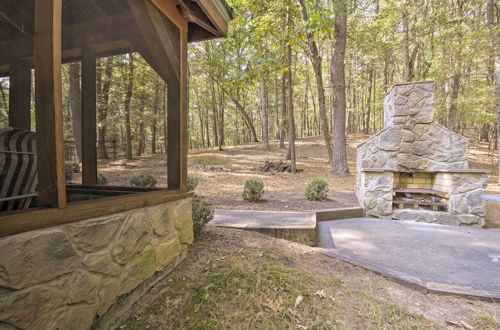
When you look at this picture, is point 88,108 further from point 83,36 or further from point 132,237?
point 132,237

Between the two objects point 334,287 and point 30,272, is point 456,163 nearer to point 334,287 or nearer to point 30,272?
point 334,287

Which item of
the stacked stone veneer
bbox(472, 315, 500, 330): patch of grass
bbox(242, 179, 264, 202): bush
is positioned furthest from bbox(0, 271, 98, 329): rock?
bbox(242, 179, 264, 202): bush

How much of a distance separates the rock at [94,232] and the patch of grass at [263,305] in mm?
615

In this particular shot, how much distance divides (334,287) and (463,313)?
1015mm

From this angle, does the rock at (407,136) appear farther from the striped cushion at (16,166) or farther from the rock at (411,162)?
the striped cushion at (16,166)

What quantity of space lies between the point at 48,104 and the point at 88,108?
172 cm

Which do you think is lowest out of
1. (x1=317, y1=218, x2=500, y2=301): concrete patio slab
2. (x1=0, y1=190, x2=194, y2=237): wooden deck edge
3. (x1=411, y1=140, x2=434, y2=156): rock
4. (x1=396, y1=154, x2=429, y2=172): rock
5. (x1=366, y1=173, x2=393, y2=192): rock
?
(x1=317, y1=218, x2=500, y2=301): concrete patio slab

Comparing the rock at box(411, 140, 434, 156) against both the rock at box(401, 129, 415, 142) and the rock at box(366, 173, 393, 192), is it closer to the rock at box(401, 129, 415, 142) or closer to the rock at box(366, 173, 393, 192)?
the rock at box(401, 129, 415, 142)

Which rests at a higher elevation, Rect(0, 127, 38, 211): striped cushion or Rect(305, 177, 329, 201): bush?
Rect(0, 127, 38, 211): striped cushion

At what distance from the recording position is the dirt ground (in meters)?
1.67

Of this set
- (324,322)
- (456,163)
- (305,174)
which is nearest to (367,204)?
(456,163)

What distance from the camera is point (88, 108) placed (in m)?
2.79

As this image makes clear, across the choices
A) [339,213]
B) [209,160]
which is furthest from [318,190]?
[209,160]

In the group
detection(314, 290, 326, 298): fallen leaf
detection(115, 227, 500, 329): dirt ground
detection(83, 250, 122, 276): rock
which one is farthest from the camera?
detection(314, 290, 326, 298): fallen leaf
